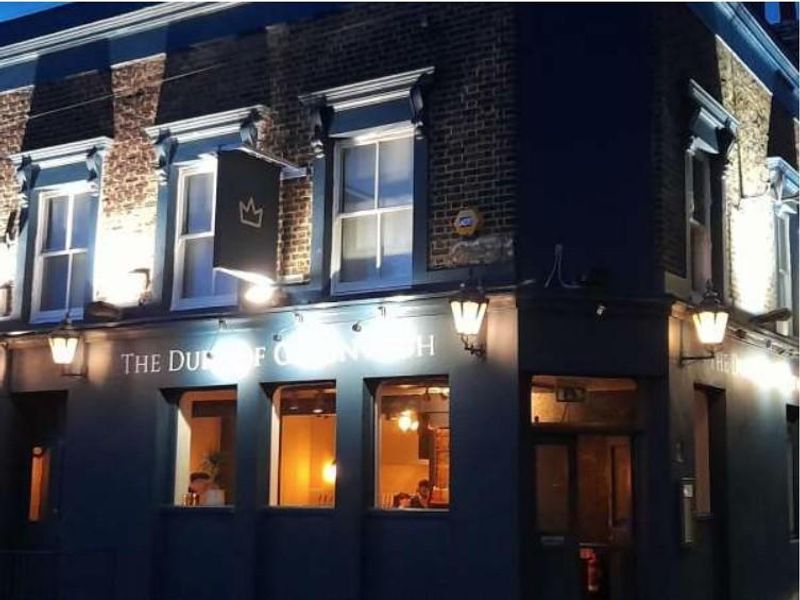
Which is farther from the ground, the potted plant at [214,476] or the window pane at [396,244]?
the window pane at [396,244]

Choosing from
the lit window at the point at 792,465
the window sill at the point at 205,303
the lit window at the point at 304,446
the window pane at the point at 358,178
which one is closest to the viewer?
the lit window at the point at 304,446

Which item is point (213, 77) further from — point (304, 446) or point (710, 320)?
point (710, 320)

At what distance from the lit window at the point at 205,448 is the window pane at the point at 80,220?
2.60m

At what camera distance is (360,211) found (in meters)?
12.3

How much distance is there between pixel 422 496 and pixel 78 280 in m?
5.51

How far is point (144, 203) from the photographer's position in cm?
1364

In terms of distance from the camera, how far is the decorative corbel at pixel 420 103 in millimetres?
11750

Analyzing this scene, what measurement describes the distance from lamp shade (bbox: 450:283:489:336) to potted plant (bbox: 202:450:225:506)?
3656 millimetres

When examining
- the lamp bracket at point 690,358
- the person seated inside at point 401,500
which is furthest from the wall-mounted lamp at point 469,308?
the lamp bracket at point 690,358

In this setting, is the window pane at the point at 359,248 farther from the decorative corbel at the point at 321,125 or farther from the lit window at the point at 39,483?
the lit window at the point at 39,483

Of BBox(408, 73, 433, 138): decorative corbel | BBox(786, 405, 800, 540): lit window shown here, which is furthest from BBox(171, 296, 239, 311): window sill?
BBox(786, 405, 800, 540): lit window

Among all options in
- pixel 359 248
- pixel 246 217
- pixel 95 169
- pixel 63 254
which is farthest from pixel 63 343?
pixel 359 248

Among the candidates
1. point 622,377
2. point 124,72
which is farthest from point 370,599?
point 124,72

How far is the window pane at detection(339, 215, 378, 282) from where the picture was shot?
480 inches
